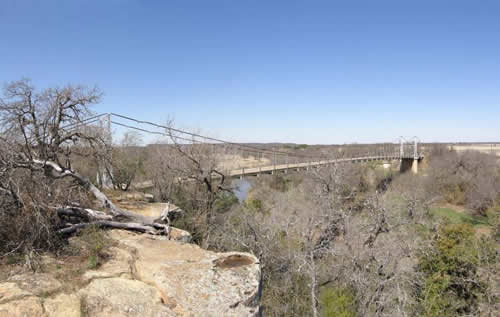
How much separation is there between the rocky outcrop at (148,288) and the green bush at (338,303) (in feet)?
15.9

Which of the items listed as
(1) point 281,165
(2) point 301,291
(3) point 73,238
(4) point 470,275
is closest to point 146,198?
(3) point 73,238

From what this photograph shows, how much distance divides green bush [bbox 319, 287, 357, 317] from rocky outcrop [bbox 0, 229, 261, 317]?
4837mm

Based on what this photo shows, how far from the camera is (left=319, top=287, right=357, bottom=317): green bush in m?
9.10

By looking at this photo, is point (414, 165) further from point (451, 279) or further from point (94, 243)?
point (94, 243)

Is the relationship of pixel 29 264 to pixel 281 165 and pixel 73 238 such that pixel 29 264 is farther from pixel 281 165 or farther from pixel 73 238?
pixel 281 165

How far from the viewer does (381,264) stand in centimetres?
979

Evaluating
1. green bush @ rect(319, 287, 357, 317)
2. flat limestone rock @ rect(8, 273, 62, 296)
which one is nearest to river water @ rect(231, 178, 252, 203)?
green bush @ rect(319, 287, 357, 317)

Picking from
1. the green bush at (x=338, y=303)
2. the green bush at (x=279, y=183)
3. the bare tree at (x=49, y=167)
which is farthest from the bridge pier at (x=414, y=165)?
the bare tree at (x=49, y=167)

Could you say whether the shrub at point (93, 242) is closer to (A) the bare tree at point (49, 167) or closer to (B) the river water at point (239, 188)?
(A) the bare tree at point (49, 167)

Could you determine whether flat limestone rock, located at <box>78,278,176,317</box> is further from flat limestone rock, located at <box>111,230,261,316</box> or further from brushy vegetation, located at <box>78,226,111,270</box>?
brushy vegetation, located at <box>78,226,111,270</box>

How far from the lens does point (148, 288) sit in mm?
4672

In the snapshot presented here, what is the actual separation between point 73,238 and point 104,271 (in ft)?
5.42

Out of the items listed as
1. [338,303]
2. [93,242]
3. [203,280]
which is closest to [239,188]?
[338,303]

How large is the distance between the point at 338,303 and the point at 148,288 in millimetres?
6702
